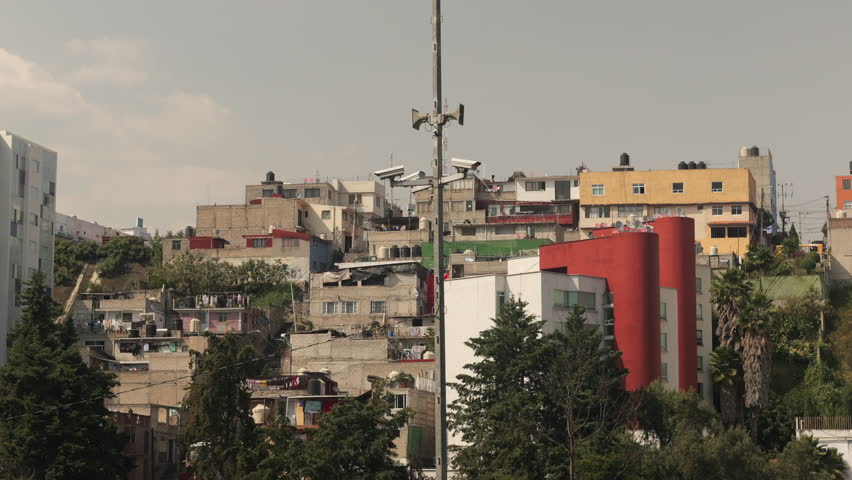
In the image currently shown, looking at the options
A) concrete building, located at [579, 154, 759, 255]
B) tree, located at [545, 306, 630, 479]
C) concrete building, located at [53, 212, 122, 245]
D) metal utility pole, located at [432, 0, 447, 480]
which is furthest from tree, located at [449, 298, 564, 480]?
concrete building, located at [53, 212, 122, 245]

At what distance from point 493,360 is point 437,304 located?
96.1 feet

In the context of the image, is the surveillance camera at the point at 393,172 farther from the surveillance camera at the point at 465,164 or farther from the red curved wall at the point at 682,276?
the red curved wall at the point at 682,276

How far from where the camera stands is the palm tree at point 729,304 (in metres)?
65.1

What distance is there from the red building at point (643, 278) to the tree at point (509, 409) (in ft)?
30.2

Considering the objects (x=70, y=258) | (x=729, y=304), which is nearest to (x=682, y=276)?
(x=729, y=304)

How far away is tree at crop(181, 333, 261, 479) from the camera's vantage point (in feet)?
167

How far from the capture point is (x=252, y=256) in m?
97.4

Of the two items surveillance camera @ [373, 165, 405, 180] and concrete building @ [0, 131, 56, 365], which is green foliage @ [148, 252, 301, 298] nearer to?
concrete building @ [0, 131, 56, 365]

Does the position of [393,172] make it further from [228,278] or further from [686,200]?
[686,200]

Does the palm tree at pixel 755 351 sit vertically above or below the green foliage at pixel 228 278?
below

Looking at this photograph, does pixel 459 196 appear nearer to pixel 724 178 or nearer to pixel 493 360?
pixel 724 178

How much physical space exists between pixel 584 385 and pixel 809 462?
11500 mm

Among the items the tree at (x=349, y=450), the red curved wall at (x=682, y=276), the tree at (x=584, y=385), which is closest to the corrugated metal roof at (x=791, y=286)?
the red curved wall at (x=682, y=276)

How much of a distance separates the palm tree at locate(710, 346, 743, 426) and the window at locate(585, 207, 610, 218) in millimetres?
39103
